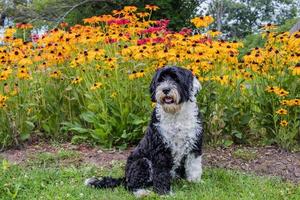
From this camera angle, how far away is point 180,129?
14.9 ft

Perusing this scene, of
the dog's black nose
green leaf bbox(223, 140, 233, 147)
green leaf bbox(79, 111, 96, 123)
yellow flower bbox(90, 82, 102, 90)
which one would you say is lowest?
green leaf bbox(223, 140, 233, 147)

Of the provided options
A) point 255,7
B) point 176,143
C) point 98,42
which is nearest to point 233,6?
point 255,7

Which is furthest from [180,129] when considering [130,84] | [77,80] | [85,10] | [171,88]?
[85,10]

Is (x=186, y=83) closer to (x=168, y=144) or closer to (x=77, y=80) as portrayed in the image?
(x=168, y=144)

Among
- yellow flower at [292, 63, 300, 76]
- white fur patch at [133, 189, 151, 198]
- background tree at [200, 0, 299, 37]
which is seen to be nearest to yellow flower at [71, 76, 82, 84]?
white fur patch at [133, 189, 151, 198]

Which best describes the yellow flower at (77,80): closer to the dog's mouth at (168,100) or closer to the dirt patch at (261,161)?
the dirt patch at (261,161)

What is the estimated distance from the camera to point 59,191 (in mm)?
4738

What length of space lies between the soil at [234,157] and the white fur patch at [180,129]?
1.03 m

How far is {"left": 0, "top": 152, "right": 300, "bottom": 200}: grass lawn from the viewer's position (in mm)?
4598

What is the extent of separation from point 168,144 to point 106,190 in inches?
30.6

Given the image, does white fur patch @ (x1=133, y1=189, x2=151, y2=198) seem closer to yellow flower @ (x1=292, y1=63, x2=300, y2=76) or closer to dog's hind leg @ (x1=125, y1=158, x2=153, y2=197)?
dog's hind leg @ (x1=125, y1=158, x2=153, y2=197)

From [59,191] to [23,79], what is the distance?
7.17 ft

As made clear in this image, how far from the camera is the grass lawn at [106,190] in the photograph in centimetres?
460

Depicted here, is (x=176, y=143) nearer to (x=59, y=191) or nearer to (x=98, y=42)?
(x=59, y=191)
